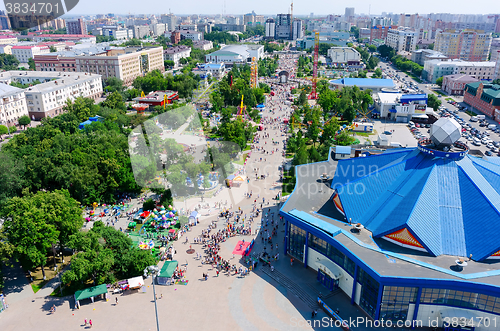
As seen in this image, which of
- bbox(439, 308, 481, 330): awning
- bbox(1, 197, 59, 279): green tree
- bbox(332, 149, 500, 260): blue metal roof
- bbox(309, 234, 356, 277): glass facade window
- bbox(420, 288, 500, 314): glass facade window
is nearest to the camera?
bbox(420, 288, 500, 314): glass facade window

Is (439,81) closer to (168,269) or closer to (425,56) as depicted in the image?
(425,56)

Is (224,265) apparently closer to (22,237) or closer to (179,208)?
(179,208)

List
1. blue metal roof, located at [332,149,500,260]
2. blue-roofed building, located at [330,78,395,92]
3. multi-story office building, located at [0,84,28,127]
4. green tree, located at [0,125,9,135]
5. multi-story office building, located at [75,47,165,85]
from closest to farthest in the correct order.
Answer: blue metal roof, located at [332,149,500,260], green tree, located at [0,125,9,135], multi-story office building, located at [0,84,28,127], blue-roofed building, located at [330,78,395,92], multi-story office building, located at [75,47,165,85]

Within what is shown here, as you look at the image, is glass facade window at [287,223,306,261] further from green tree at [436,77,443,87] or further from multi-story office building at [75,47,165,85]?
green tree at [436,77,443,87]

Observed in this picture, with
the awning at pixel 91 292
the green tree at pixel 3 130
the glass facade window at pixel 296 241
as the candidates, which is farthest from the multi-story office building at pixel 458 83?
the green tree at pixel 3 130

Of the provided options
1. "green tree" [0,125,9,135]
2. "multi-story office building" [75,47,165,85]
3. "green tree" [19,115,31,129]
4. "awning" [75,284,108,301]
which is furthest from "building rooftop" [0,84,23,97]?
"awning" [75,284,108,301]

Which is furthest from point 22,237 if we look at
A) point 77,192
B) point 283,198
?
point 283,198
